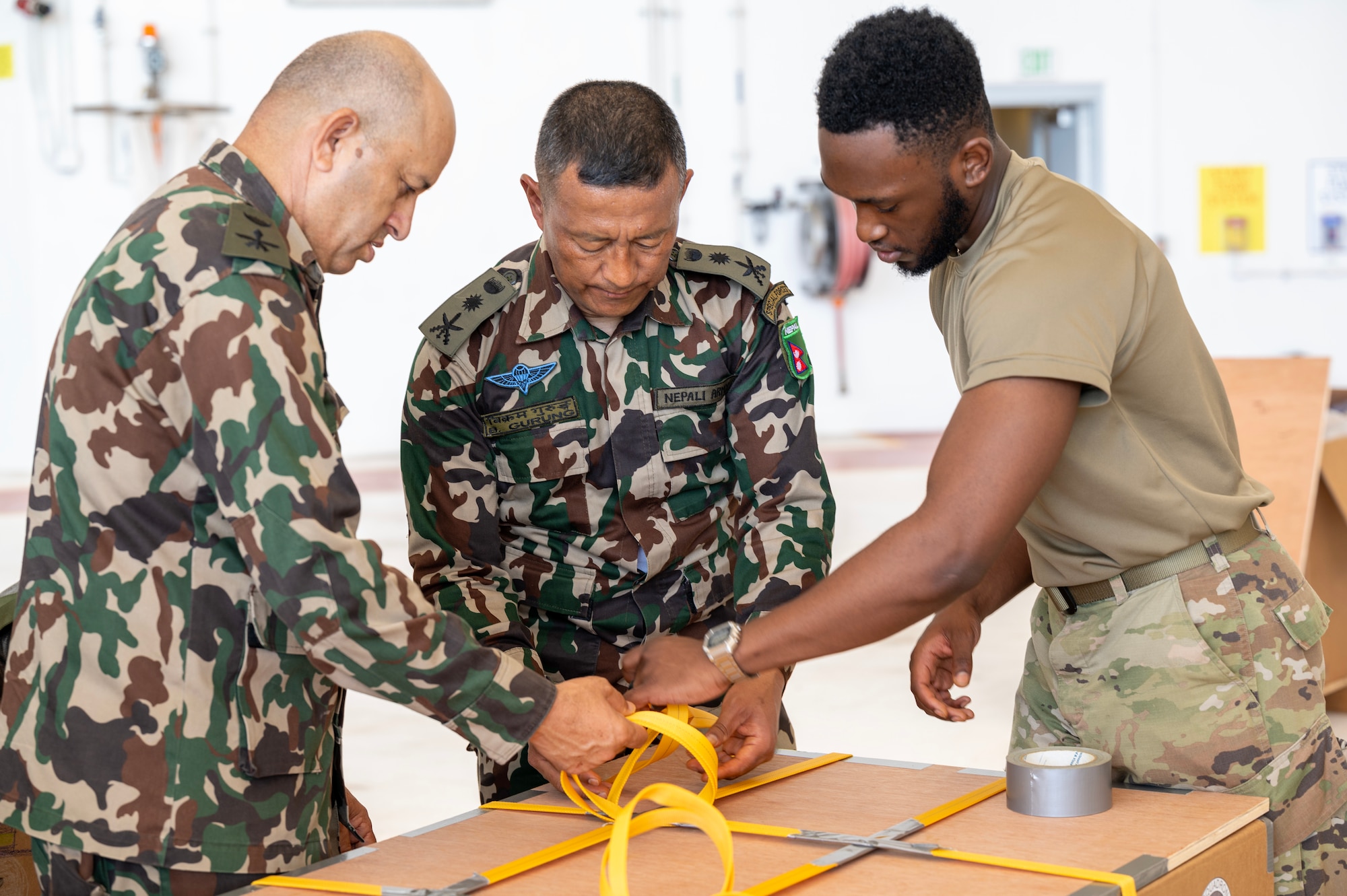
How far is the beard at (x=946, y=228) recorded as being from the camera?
1455mm

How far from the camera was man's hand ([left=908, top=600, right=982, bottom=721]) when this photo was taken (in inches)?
67.8

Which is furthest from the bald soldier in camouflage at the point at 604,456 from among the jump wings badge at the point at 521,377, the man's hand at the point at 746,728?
the man's hand at the point at 746,728

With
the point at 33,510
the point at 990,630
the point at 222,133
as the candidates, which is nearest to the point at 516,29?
the point at 222,133

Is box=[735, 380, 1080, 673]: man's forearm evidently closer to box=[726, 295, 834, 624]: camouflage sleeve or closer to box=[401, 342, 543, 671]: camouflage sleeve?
box=[726, 295, 834, 624]: camouflage sleeve

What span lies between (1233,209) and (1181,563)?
308 inches

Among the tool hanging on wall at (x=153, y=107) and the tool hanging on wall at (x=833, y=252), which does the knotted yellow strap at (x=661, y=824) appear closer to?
A: the tool hanging on wall at (x=833, y=252)

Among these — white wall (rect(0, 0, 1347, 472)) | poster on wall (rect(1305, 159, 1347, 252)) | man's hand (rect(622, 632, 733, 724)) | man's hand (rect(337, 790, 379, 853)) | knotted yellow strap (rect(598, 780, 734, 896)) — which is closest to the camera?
knotted yellow strap (rect(598, 780, 734, 896))

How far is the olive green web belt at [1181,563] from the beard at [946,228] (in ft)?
1.39

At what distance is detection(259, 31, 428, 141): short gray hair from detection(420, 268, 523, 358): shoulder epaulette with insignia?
0.55 metres

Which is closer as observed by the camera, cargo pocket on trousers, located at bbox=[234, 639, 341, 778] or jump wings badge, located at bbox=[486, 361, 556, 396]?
cargo pocket on trousers, located at bbox=[234, 639, 341, 778]

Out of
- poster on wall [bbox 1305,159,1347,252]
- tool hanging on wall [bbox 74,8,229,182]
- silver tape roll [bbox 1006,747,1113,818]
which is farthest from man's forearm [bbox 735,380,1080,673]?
poster on wall [bbox 1305,159,1347,252]

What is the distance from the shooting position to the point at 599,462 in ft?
6.52

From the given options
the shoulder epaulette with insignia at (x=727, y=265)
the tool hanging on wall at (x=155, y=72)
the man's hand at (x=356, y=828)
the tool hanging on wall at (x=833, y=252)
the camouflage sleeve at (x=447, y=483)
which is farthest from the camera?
the tool hanging on wall at (x=833, y=252)

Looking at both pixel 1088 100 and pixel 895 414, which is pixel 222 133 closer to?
pixel 895 414
